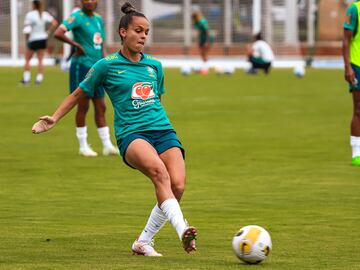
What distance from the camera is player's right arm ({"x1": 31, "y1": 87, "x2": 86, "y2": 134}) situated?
9227 mm

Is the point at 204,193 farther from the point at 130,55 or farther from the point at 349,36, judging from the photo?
the point at 130,55

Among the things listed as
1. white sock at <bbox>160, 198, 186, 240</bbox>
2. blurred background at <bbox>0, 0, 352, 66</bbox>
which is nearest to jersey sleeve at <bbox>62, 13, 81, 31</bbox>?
white sock at <bbox>160, 198, 186, 240</bbox>

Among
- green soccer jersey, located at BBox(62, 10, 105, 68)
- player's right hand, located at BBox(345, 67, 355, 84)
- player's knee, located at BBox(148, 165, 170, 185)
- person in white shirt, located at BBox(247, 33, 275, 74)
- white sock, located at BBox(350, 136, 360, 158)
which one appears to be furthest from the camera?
person in white shirt, located at BBox(247, 33, 275, 74)

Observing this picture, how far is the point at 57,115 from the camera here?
9.34 meters

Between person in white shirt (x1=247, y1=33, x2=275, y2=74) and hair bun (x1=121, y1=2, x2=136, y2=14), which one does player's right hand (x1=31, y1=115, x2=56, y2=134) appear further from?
person in white shirt (x1=247, y1=33, x2=275, y2=74)

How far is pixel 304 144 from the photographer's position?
63.0ft

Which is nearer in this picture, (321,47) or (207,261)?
(207,261)

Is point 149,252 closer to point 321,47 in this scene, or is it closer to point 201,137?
point 201,137

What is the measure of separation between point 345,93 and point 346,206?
65.7ft

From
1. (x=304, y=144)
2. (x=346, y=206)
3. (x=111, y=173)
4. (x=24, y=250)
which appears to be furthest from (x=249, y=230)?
(x=304, y=144)

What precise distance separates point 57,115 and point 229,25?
4370 centimetres

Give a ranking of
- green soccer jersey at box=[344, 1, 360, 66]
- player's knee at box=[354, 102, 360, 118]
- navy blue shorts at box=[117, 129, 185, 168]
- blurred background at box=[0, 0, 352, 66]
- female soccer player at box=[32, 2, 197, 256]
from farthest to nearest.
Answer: blurred background at box=[0, 0, 352, 66]
player's knee at box=[354, 102, 360, 118]
green soccer jersey at box=[344, 1, 360, 66]
navy blue shorts at box=[117, 129, 185, 168]
female soccer player at box=[32, 2, 197, 256]

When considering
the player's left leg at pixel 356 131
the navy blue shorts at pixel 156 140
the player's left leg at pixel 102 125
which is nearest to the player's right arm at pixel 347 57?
the player's left leg at pixel 356 131

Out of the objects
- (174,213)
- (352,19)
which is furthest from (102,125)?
(174,213)
